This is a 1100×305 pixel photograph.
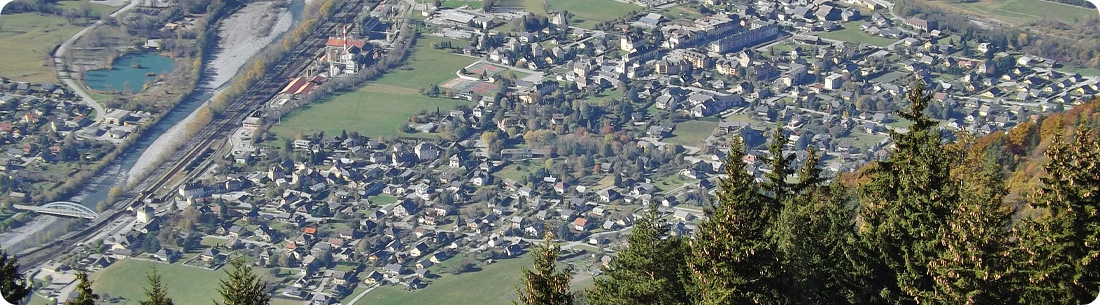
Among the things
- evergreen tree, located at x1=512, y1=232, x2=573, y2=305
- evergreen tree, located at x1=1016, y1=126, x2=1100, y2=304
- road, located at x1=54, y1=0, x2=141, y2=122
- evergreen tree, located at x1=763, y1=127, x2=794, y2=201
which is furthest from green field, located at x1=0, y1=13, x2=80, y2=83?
evergreen tree, located at x1=1016, y1=126, x2=1100, y2=304

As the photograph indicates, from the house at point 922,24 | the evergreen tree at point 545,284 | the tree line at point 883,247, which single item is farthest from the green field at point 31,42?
the evergreen tree at point 545,284

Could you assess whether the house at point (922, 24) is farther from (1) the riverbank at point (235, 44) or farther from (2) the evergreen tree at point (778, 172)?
(2) the evergreen tree at point (778, 172)

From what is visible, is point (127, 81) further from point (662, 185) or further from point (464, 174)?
point (662, 185)

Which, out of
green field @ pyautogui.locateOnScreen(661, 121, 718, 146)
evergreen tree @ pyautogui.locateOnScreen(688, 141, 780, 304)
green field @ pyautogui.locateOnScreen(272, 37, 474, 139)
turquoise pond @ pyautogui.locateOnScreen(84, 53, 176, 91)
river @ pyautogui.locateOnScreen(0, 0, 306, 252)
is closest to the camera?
evergreen tree @ pyautogui.locateOnScreen(688, 141, 780, 304)

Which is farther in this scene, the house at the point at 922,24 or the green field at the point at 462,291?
the house at the point at 922,24

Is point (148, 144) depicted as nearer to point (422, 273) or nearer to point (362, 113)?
point (362, 113)

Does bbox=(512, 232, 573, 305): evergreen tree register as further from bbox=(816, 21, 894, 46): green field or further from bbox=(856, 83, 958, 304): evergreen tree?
bbox=(816, 21, 894, 46): green field

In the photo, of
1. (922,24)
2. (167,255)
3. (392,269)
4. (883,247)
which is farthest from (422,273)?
(922,24)
